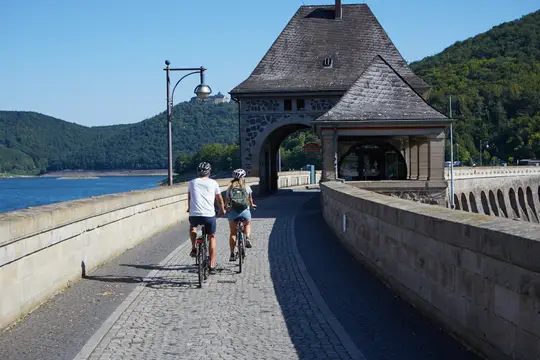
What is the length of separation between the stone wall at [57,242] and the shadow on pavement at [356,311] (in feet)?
9.72

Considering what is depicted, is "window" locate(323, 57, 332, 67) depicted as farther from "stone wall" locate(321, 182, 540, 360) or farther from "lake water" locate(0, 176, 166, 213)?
"stone wall" locate(321, 182, 540, 360)

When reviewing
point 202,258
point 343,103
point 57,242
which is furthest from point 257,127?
point 57,242

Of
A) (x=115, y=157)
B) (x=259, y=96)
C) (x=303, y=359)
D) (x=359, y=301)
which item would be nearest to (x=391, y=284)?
(x=359, y=301)

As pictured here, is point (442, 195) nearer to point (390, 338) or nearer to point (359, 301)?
point (359, 301)

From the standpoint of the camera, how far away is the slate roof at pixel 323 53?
42.2 meters

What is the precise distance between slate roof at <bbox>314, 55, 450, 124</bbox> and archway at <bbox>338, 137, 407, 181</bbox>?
3471mm

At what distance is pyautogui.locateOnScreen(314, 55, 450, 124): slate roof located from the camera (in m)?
32.5

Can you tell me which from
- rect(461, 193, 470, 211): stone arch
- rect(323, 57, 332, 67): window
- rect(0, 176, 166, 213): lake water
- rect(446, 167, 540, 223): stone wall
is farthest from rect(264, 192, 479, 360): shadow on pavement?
rect(461, 193, 470, 211): stone arch

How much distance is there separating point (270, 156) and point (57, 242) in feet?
121

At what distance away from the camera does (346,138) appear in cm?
3697

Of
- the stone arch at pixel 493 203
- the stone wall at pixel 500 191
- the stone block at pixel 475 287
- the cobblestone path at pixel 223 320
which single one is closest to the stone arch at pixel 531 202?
the stone wall at pixel 500 191

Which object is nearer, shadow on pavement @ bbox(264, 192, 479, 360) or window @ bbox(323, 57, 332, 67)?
shadow on pavement @ bbox(264, 192, 479, 360)

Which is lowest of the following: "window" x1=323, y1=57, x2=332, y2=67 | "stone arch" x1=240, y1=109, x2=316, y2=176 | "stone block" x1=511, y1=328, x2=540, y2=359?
"stone block" x1=511, y1=328, x2=540, y2=359

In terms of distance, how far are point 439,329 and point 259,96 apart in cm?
3470
